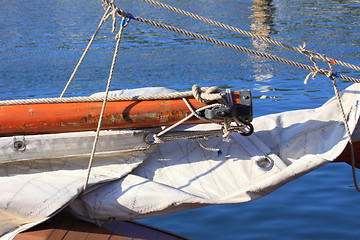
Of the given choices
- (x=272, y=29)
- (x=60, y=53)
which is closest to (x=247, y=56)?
(x=272, y=29)

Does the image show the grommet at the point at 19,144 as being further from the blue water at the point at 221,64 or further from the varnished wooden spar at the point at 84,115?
the blue water at the point at 221,64

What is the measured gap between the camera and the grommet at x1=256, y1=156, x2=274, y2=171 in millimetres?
2945

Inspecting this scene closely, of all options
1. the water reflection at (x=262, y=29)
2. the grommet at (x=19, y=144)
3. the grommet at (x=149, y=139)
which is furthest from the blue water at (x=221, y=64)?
the grommet at (x=19, y=144)

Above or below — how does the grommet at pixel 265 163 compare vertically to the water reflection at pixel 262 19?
below

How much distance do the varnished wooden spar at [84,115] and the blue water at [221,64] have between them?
149 cm

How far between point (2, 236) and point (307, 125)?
6.18 ft

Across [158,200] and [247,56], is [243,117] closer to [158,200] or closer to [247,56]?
[158,200]

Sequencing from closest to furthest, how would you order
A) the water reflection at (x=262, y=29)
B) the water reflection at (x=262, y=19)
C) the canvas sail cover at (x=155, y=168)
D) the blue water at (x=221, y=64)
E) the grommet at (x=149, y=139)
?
the canvas sail cover at (x=155, y=168) < the grommet at (x=149, y=139) < the blue water at (x=221, y=64) < the water reflection at (x=262, y=29) < the water reflection at (x=262, y=19)

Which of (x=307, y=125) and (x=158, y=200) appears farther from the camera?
(x=307, y=125)

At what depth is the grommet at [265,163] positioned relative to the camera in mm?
2945

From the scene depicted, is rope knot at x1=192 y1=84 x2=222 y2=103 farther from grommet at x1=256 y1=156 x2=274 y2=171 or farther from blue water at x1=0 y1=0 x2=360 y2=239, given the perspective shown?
blue water at x1=0 y1=0 x2=360 y2=239

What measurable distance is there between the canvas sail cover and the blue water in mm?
1134

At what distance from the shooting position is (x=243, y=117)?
110 inches

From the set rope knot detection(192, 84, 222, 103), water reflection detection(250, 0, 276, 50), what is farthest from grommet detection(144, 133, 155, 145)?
water reflection detection(250, 0, 276, 50)
